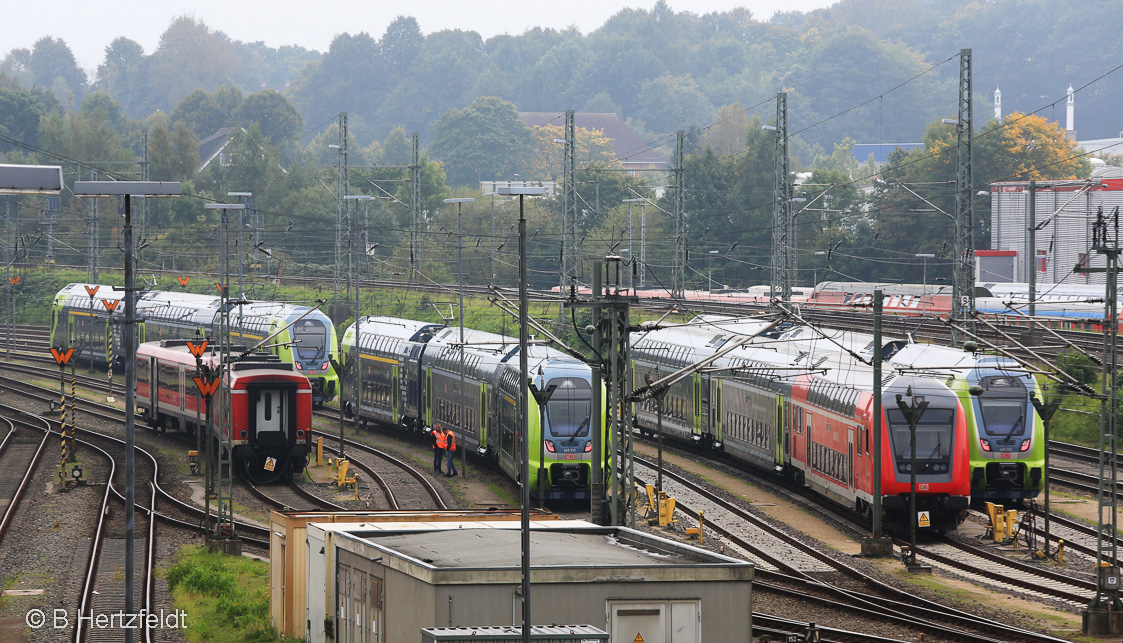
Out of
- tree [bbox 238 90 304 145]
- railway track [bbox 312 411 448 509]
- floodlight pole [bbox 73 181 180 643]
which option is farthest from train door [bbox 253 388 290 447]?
tree [bbox 238 90 304 145]

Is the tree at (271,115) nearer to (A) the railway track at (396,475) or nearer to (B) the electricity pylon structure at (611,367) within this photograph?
(A) the railway track at (396,475)

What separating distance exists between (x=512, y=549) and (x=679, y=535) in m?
14.6

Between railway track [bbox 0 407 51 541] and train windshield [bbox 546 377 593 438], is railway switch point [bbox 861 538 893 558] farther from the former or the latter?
railway track [bbox 0 407 51 541]

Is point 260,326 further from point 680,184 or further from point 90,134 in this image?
point 90,134

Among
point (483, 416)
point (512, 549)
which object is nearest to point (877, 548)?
point (483, 416)

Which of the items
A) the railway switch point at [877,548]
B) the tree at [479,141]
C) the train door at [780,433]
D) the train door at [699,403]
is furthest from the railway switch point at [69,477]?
the tree at [479,141]

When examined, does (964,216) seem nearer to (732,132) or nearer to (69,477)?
(69,477)

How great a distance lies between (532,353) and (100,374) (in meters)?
36.7

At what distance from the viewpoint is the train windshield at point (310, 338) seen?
51250 mm

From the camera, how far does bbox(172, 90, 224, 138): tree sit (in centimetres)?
15362

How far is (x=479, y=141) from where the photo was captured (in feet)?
493

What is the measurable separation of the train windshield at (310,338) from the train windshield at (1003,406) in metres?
27.3

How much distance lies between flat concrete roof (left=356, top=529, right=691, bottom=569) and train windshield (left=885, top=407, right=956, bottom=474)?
1251 cm

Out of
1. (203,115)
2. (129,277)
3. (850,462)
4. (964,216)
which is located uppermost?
(203,115)
